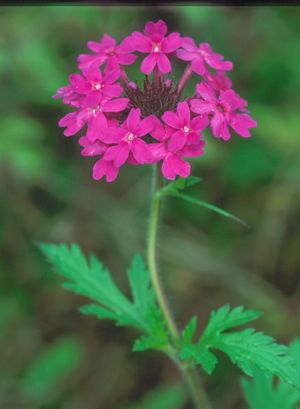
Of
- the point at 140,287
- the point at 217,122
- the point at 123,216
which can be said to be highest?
the point at 217,122

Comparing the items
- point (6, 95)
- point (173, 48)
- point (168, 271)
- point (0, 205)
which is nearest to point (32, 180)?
point (0, 205)

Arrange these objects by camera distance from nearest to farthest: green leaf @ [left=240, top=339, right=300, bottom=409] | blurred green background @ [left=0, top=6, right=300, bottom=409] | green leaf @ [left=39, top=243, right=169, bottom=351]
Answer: green leaf @ [left=39, top=243, right=169, bottom=351] < green leaf @ [left=240, top=339, right=300, bottom=409] < blurred green background @ [left=0, top=6, right=300, bottom=409]

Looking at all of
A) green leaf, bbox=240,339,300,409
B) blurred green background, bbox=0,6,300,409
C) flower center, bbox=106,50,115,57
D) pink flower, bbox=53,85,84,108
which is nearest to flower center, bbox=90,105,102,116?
pink flower, bbox=53,85,84,108

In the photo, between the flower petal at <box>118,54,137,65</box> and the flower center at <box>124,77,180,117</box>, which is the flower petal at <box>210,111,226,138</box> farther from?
the flower petal at <box>118,54,137,65</box>

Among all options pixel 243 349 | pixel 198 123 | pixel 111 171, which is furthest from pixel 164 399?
pixel 198 123

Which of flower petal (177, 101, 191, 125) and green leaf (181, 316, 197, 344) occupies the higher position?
flower petal (177, 101, 191, 125)

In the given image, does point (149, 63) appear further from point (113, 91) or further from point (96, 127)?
point (96, 127)
